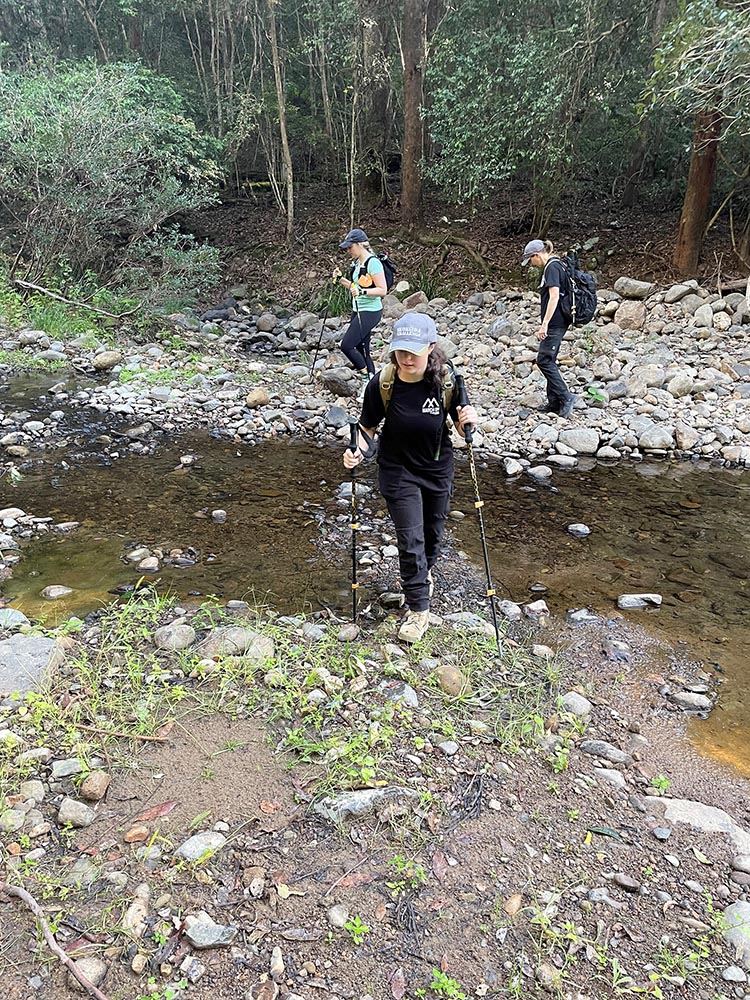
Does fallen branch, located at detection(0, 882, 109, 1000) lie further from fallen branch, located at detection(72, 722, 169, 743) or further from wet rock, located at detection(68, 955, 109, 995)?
fallen branch, located at detection(72, 722, 169, 743)

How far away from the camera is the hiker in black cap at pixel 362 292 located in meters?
8.14

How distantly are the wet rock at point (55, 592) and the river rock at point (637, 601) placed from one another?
4250 mm

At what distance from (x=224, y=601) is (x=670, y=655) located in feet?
10.6

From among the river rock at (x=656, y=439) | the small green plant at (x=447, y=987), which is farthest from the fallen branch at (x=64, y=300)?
the small green plant at (x=447, y=987)

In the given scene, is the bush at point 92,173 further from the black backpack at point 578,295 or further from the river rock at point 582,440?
the river rock at point 582,440

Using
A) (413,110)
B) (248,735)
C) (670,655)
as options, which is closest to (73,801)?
(248,735)

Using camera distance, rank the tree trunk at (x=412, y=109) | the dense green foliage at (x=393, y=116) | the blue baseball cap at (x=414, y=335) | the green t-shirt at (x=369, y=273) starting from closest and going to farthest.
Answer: the blue baseball cap at (x=414, y=335), the green t-shirt at (x=369, y=273), the dense green foliage at (x=393, y=116), the tree trunk at (x=412, y=109)

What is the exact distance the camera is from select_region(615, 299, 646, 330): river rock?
11.5 meters

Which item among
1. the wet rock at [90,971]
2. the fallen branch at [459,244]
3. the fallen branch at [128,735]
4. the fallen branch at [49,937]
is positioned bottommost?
the fallen branch at [128,735]

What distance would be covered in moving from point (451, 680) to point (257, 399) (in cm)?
690

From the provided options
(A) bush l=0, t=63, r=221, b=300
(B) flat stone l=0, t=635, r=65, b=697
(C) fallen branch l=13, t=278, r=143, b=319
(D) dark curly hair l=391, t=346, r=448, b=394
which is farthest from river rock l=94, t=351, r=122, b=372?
(D) dark curly hair l=391, t=346, r=448, b=394

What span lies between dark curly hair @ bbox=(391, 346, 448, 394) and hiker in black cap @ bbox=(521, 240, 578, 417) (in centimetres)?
434

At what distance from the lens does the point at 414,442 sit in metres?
4.21

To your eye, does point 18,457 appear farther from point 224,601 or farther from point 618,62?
point 618,62
